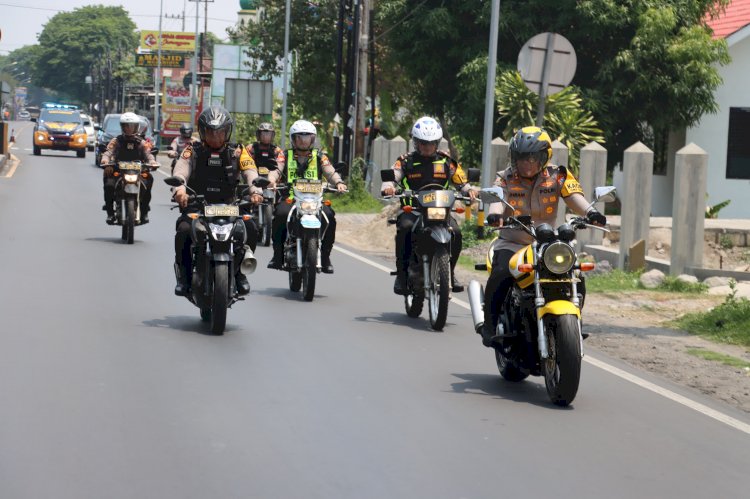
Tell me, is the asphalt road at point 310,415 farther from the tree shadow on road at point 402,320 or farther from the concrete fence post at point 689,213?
the concrete fence post at point 689,213

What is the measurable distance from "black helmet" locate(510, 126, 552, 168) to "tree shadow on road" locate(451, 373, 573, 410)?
1462mm

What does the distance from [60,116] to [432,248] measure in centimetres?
4705

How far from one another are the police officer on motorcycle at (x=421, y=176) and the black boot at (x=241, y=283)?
67.3 inches

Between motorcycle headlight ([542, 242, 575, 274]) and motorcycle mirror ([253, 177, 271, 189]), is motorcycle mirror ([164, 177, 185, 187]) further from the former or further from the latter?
motorcycle headlight ([542, 242, 575, 274])

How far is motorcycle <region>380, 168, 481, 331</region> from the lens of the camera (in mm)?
11531

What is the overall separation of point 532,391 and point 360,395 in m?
1.18

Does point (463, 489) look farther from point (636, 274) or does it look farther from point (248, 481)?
point (636, 274)

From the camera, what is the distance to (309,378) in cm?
899

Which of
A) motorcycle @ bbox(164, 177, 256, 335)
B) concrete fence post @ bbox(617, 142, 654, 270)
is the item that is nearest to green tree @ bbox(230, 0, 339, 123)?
concrete fence post @ bbox(617, 142, 654, 270)

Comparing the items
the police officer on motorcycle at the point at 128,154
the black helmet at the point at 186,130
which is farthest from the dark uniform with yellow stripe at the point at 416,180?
the black helmet at the point at 186,130

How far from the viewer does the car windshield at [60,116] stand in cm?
5619

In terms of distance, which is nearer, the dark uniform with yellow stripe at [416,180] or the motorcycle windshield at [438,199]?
the motorcycle windshield at [438,199]

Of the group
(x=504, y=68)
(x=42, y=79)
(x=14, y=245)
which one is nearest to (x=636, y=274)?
(x=14, y=245)

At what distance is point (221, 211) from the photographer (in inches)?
424
